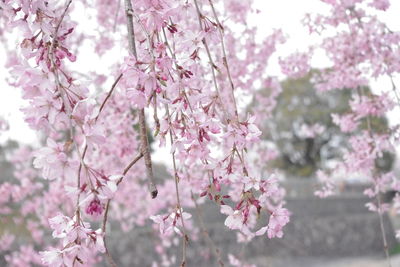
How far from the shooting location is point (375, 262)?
1060cm

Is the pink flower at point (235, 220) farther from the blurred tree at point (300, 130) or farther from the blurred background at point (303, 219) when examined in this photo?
the blurred tree at point (300, 130)

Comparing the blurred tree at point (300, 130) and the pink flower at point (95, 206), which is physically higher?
the blurred tree at point (300, 130)

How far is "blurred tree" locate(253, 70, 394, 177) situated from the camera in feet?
72.4

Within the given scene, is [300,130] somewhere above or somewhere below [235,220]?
above

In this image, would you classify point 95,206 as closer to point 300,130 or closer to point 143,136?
point 143,136

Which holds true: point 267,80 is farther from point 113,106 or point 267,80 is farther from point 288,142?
point 288,142

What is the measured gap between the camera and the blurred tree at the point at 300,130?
2206 cm

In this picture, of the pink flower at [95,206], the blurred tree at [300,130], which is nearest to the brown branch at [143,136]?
the pink flower at [95,206]

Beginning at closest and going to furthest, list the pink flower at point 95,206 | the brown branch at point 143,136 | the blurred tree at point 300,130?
the pink flower at point 95,206
the brown branch at point 143,136
the blurred tree at point 300,130

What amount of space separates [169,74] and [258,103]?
4.02 metres

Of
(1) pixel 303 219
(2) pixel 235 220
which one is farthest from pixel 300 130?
(2) pixel 235 220

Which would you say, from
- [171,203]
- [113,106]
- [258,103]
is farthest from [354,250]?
[113,106]

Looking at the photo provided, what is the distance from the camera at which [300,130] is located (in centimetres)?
2217

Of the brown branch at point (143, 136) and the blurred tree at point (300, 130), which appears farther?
the blurred tree at point (300, 130)
